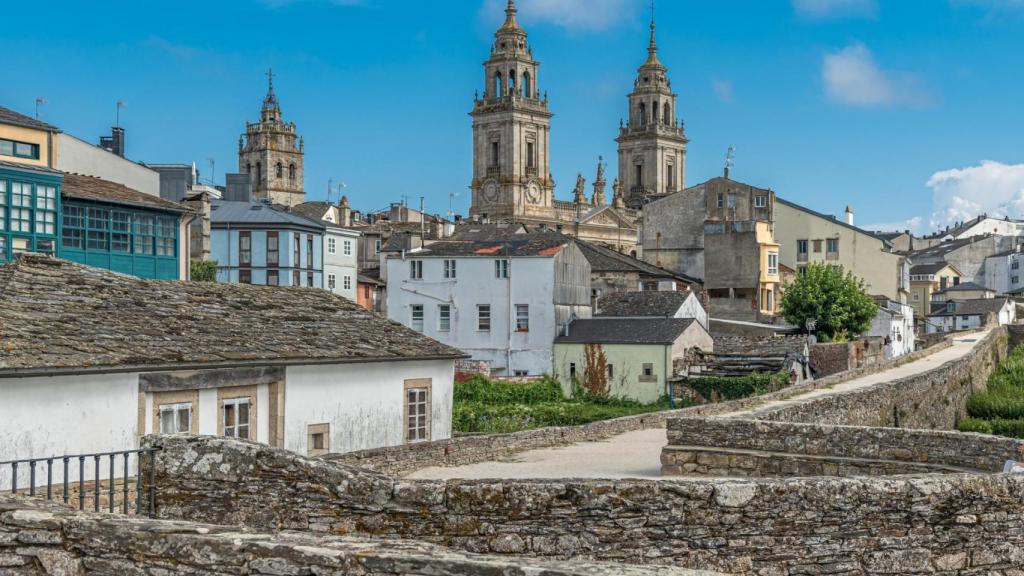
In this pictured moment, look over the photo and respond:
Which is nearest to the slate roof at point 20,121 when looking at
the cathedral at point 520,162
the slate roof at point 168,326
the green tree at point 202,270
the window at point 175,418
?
the green tree at point 202,270

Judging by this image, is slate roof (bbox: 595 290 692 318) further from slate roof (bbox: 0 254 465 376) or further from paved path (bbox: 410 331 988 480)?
slate roof (bbox: 0 254 465 376)

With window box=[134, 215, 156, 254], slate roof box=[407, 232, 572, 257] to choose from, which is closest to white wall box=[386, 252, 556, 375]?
slate roof box=[407, 232, 572, 257]

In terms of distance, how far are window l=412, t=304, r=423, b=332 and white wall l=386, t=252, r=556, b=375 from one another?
0.62ft

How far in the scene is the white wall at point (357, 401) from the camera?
19.0 metres

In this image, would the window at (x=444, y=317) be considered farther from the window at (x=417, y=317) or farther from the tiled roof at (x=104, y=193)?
the tiled roof at (x=104, y=193)

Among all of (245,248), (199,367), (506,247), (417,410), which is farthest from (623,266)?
(199,367)

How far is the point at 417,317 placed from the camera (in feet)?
178

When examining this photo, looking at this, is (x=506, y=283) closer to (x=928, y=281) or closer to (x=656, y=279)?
(x=656, y=279)

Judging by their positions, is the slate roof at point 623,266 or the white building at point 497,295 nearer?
the white building at point 497,295

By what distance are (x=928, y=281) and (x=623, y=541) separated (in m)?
107

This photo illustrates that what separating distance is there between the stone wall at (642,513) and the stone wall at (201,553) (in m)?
1.94

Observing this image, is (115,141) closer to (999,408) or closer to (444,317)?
(444,317)

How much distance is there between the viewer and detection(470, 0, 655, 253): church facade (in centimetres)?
13375

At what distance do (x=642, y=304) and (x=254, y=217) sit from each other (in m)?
20.9
